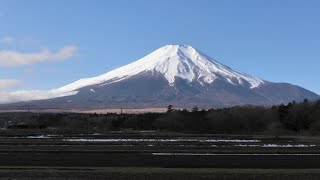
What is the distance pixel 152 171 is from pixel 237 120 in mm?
107839

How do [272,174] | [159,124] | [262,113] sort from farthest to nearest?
[159,124]
[262,113]
[272,174]

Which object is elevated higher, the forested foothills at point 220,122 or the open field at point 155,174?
the forested foothills at point 220,122

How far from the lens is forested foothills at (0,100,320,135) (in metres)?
115

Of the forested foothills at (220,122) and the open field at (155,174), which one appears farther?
the forested foothills at (220,122)

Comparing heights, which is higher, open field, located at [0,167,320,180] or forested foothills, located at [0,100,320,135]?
forested foothills, located at [0,100,320,135]

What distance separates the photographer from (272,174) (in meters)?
29.4

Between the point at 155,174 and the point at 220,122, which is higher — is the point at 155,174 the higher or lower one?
the lower one

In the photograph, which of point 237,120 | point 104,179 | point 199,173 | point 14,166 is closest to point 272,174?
point 199,173

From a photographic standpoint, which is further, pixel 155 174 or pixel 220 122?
pixel 220 122

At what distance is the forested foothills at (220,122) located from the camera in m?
115

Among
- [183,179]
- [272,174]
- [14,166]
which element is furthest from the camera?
[14,166]

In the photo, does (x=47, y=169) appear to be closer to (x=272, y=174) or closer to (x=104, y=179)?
(x=104, y=179)

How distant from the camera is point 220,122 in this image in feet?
446

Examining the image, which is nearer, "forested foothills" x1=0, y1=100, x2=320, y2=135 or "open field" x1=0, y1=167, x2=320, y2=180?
"open field" x1=0, y1=167, x2=320, y2=180
